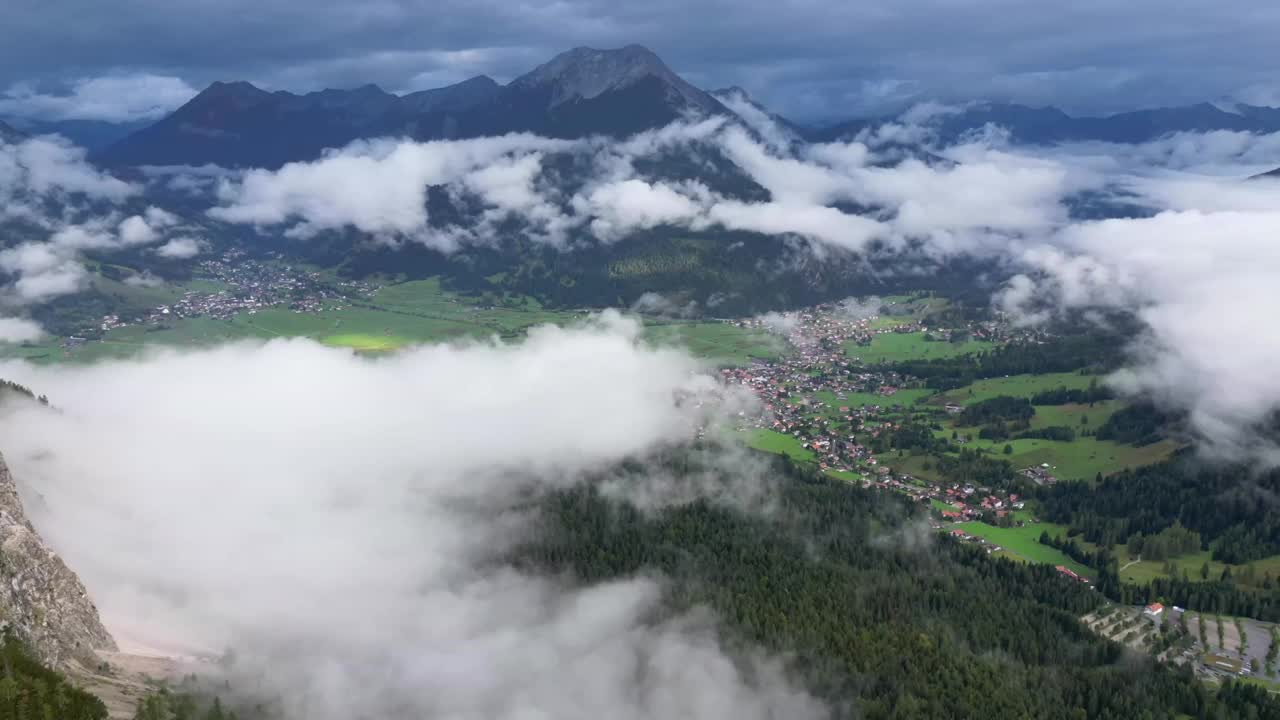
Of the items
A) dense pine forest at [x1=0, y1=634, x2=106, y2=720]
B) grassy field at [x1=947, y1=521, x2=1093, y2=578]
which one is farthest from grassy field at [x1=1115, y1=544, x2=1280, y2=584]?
dense pine forest at [x1=0, y1=634, x2=106, y2=720]

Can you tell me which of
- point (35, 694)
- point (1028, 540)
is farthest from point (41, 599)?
point (1028, 540)

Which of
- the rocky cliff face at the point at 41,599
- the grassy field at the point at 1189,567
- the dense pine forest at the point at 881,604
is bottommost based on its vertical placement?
the grassy field at the point at 1189,567

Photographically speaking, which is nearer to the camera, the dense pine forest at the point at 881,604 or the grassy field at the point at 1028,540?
the dense pine forest at the point at 881,604

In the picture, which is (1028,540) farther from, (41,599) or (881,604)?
(41,599)

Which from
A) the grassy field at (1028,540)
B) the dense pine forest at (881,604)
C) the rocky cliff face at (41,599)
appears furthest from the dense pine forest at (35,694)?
the grassy field at (1028,540)

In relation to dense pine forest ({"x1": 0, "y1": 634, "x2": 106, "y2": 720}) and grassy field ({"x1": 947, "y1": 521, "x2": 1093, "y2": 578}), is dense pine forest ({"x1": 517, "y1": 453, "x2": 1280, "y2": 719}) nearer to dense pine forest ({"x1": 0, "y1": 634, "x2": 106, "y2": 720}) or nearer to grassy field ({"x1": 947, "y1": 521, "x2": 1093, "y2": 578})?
grassy field ({"x1": 947, "y1": 521, "x2": 1093, "y2": 578})

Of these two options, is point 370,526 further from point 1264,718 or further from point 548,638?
point 1264,718

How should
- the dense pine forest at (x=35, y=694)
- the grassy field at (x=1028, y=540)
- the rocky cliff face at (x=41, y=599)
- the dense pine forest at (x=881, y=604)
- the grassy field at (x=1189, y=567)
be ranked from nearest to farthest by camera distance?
the dense pine forest at (x=35, y=694), the rocky cliff face at (x=41, y=599), the dense pine forest at (x=881, y=604), the grassy field at (x=1189, y=567), the grassy field at (x=1028, y=540)

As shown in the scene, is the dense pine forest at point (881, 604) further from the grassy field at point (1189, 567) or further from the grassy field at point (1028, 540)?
the grassy field at point (1189, 567)
